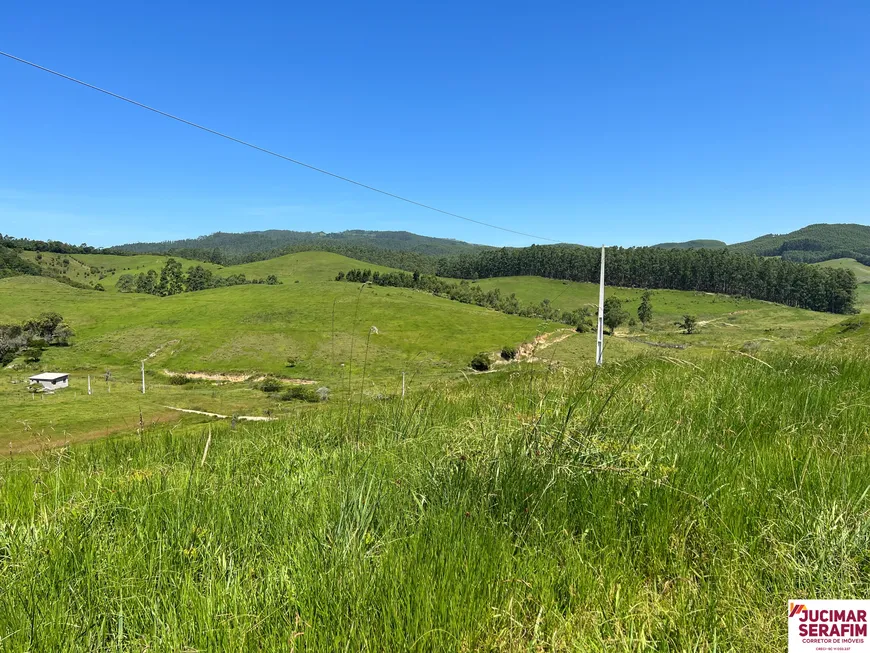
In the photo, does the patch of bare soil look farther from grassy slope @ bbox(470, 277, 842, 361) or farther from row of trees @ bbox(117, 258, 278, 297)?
grassy slope @ bbox(470, 277, 842, 361)

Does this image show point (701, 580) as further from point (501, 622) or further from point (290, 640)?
point (290, 640)

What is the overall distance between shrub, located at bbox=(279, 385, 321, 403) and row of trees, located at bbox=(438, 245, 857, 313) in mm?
128517

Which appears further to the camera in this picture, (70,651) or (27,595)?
(27,595)

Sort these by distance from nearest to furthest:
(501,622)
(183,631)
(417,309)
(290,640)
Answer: (290,640) → (183,631) → (501,622) → (417,309)

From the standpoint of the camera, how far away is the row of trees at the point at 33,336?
338 ft

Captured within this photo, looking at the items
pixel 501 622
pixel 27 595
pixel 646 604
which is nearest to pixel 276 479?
pixel 27 595

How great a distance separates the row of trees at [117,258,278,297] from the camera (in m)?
173

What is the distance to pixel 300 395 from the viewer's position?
250 ft

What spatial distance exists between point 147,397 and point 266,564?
84909mm

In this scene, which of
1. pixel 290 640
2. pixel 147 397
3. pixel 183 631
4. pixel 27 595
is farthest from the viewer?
→ pixel 147 397

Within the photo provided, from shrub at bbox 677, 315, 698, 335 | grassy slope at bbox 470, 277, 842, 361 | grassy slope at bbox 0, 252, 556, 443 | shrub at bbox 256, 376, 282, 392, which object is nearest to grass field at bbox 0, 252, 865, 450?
grassy slope at bbox 0, 252, 556, 443

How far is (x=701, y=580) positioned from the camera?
7.30 feet

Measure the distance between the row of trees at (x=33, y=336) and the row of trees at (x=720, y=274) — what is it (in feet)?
538

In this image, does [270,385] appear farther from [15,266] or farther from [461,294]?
[15,266]
